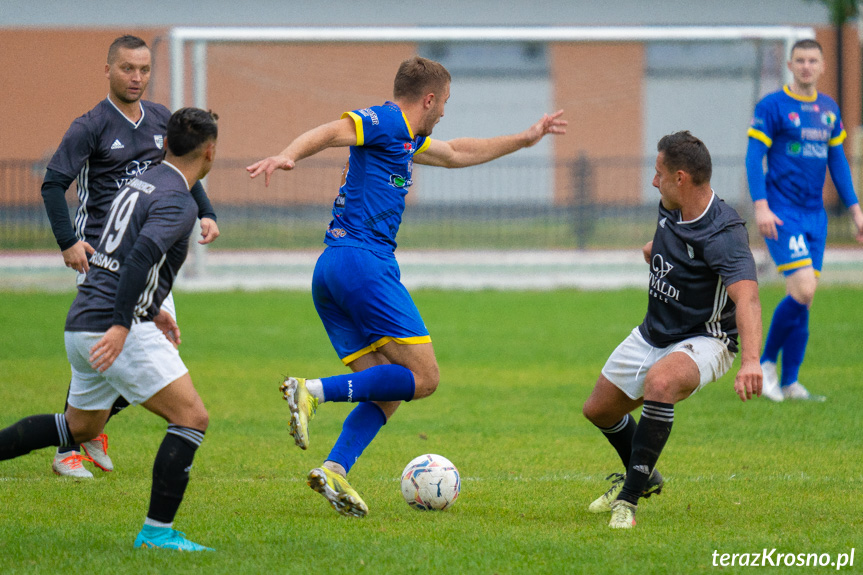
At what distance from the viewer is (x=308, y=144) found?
4477mm

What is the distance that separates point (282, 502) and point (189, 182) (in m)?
1.75

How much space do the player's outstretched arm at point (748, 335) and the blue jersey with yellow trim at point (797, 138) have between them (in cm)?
382

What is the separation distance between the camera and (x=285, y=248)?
18500mm

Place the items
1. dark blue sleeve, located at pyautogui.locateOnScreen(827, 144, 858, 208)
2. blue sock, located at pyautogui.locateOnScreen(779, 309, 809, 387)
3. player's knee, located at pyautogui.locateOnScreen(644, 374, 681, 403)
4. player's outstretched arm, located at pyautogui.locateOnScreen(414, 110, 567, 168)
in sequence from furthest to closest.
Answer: dark blue sleeve, located at pyautogui.locateOnScreen(827, 144, 858, 208), blue sock, located at pyautogui.locateOnScreen(779, 309, 809, 387), player's outstretched arm, located at pyautogui.locateOnScreen(414, 110, 567, 168), player's knee, located at pyautogui.locateOnScreen(644, 374, 681, 403)

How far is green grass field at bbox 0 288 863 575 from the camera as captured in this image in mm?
4027

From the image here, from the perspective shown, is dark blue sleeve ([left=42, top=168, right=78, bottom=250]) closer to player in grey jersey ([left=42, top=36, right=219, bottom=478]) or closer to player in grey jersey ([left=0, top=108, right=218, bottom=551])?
player in grey jersey ([left=42, top=36, right=219, bottom=478])

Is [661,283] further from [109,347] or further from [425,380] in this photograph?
[109,347]

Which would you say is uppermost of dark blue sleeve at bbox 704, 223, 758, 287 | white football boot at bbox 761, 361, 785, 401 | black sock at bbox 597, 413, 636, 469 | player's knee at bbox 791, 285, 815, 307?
dark blue sleeve at bbox 704, 223, 758, 287

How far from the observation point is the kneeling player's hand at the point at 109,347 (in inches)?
151

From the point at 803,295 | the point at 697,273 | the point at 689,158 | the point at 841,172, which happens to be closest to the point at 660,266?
the point at 697,273

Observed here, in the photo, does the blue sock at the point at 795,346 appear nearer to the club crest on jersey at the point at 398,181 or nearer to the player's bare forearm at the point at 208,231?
the club crest on jersey at the point at 398,181

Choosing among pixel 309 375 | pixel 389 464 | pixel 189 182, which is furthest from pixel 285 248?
pixel 189 182

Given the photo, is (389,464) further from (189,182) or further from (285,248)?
(285,248)

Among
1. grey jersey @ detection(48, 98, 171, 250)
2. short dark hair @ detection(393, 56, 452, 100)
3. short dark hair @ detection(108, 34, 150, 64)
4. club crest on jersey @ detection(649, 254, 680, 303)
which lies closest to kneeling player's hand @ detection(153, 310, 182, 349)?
grey jersey @ detection(48, 98, 171, 250)
